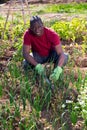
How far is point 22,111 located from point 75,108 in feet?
2.20

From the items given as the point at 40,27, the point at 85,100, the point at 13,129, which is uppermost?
the point at 40,27

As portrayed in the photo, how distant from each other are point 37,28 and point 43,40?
0.39 metres

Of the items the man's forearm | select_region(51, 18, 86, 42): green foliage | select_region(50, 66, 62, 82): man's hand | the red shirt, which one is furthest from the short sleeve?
select_region(51, 18, 86, 42): green foliage

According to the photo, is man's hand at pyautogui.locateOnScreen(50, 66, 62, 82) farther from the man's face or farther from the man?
the man's face

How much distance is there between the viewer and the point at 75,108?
4680mm

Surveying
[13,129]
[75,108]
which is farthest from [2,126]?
[75,108]

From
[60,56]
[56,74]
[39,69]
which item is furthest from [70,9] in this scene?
[56,74]

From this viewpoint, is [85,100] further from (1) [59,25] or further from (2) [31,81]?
(1) [59,25]

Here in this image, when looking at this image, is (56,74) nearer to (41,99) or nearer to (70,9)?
(41,99)

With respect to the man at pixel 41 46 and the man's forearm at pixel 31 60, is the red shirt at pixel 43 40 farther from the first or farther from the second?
the man's forearm at pixel 31 60

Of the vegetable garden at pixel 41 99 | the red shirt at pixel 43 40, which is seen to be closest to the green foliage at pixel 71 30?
the vegetable garden at pixel 41 99

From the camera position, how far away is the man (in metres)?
5.57

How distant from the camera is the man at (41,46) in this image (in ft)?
18.3

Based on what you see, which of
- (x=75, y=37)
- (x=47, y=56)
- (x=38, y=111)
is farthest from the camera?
(x=75, y=37)
